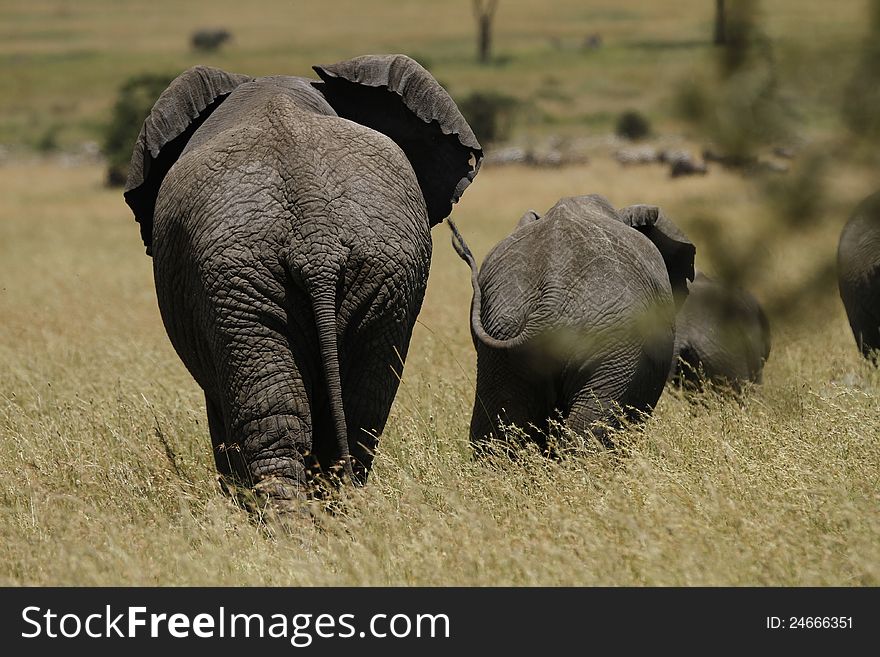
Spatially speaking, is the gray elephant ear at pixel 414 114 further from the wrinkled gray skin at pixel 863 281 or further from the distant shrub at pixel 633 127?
the distant shrub at pixel 633 127

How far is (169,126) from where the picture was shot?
6176 mm

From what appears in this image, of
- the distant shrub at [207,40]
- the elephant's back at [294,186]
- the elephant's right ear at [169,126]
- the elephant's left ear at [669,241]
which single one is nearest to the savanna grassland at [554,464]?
the elephant's left ear at [669,241]

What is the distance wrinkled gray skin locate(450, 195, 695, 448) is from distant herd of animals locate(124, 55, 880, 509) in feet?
0.03

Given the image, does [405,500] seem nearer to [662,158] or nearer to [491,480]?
[491,480]

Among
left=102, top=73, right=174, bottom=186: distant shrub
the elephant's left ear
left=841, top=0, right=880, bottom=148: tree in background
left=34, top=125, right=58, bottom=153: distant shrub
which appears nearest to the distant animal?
left=102, top=73, right=174, bottom=186: distant shrub

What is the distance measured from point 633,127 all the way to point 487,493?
3852 centimetres

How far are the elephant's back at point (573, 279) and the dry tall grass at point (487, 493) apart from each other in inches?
24.6

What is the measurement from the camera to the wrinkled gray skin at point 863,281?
8.77 metres

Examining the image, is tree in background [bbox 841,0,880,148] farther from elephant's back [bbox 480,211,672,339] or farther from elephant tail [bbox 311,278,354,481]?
elephant's back [bbox 480,211,672,339]

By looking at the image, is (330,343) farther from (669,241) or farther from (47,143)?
(47,143)

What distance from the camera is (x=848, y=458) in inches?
233

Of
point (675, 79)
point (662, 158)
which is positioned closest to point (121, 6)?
point (662, 158)

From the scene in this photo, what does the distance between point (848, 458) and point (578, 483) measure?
4.38 ft

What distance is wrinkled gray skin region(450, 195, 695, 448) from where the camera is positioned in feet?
20.1
